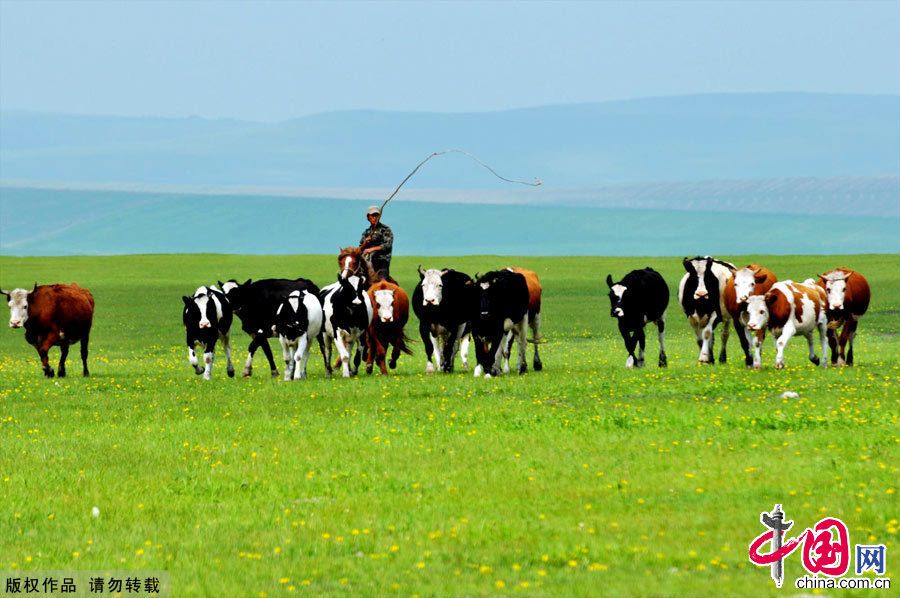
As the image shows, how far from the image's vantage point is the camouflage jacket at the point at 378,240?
95.0ft

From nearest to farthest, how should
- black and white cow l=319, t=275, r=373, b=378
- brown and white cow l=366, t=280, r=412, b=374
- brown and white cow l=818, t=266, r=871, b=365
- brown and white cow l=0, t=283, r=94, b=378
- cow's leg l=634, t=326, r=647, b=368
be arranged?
1. black and white cow l=319, t=275, r=373, b=378
2. brown and white cow l=366, t=280, r=412, b=374
3. brown and white cow l=818, t=266, r=871, b=365
4. cow's leg l=634, t=326, r=647, b=368
5. brown and white cow l=0, t=283, r=94, b=378

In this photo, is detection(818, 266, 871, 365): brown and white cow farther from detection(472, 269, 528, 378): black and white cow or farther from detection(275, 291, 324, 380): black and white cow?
detection(275, 291, 324, 380): black and white cow

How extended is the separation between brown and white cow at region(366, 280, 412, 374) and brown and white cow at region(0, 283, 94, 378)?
573 centimetres

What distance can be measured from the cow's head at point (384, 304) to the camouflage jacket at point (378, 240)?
2207 millimetres

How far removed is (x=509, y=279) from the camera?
87.1ft

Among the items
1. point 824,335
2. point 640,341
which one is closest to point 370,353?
point 640,341

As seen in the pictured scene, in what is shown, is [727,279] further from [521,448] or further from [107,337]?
[107,337]

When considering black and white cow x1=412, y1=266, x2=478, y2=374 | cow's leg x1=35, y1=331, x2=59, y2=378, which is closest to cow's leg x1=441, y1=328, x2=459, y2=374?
black and white cow x1=412, y1=266, x2=478, y2=374

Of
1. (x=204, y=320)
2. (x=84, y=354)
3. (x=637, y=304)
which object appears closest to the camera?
(x=204, y=320)

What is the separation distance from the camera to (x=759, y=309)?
25.8 metres

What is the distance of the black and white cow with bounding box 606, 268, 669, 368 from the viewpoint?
2748 cm

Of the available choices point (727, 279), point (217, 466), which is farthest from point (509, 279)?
point (217, 466)

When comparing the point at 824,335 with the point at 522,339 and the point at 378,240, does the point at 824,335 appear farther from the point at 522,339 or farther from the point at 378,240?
the point at 378,240

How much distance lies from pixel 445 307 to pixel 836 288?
290 inches
